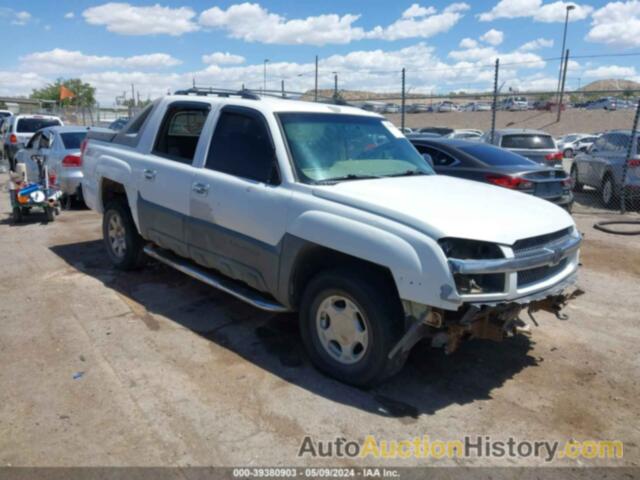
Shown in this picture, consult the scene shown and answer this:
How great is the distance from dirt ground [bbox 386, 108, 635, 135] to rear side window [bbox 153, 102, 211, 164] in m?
39.3

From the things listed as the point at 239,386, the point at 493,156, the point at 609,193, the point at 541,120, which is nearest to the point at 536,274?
the point at 239,386

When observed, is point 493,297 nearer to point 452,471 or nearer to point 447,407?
point 447,407

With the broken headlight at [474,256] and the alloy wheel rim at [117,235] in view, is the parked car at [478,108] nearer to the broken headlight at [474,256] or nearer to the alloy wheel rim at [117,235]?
the alloy wheel rim at [117,235]

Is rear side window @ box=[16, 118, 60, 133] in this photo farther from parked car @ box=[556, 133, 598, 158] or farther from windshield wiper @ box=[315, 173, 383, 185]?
parked car @ box=[556, 133, 598, 158]

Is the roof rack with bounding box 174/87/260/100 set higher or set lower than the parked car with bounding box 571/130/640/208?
higher

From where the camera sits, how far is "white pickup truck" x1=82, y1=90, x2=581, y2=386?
350cm

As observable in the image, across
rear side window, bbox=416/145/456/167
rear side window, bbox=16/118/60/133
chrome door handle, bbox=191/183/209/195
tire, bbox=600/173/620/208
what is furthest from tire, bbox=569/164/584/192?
rear side window, bbox=16/118/60/133

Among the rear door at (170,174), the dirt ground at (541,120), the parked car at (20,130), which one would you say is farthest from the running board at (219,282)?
the dirt ground at (541,120)

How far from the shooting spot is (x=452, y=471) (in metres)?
3.07

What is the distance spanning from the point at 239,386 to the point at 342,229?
4.41ft

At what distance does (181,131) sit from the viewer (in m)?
5.62

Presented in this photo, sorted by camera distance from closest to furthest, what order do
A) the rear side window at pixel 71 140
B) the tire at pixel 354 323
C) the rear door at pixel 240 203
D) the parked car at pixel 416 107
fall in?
the tire at pixel 354 323 → the rear door at pixel 240 203 → the rear side window at pixel 71 140 → the parked car at pixel 416 107

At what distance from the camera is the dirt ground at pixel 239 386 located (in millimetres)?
3279

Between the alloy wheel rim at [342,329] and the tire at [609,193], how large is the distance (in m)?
10.3
